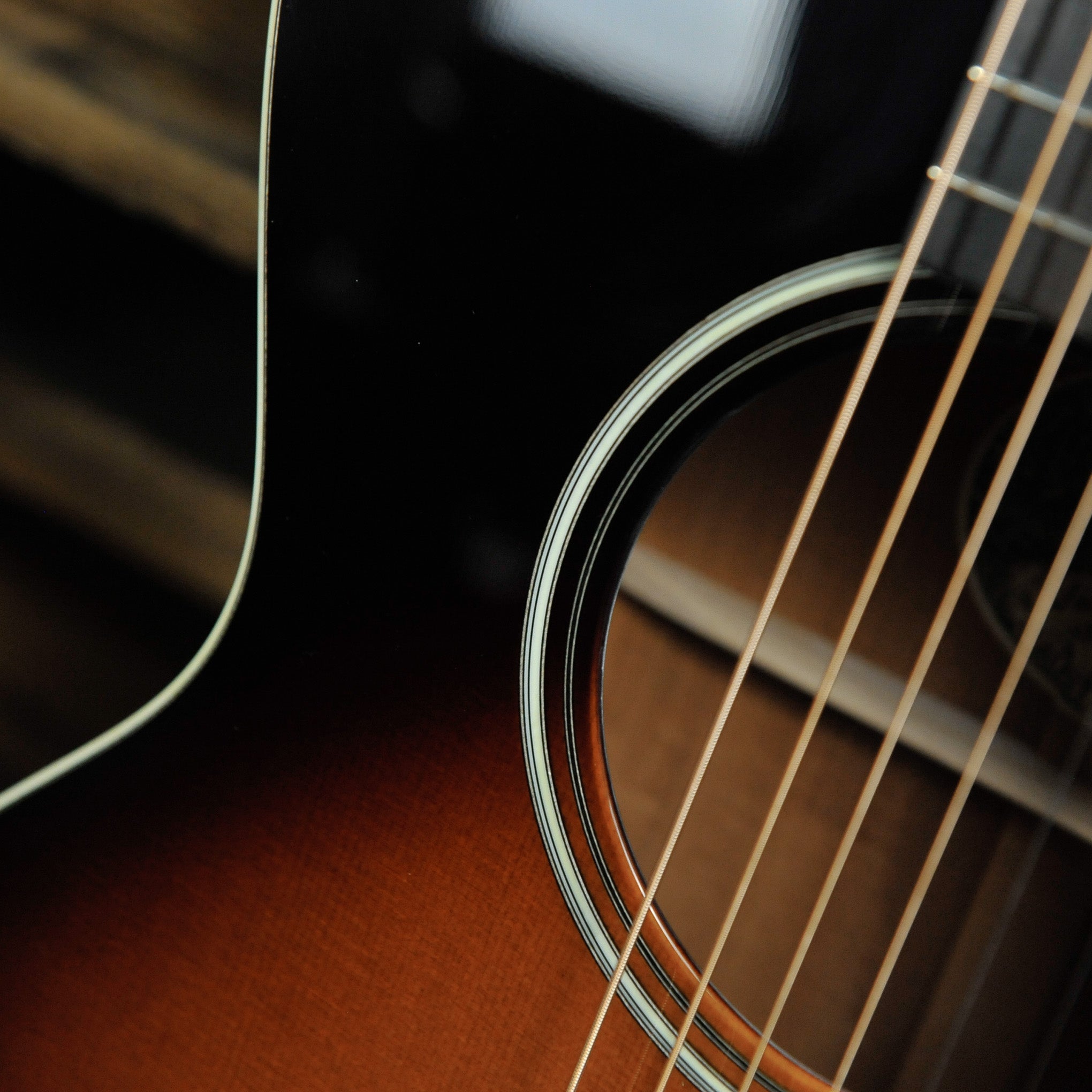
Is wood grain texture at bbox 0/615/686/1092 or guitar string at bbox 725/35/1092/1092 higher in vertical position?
guitar string at bbox 725/35/1092/1092

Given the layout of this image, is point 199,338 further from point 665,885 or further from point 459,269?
point 665,885

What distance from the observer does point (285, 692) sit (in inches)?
18.4

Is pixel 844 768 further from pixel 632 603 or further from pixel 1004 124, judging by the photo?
pixel 1004 124

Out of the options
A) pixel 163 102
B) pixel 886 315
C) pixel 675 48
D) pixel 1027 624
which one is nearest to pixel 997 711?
pixel 1027 624

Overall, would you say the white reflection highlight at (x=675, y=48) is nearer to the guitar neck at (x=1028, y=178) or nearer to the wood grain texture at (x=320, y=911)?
the guitar neck at (x=1028, y=178)

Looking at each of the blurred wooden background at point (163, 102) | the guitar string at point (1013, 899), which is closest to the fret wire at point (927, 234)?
the guitar string at point (1013, 899)

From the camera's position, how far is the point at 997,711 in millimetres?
384

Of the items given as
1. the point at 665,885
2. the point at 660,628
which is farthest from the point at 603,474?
the point at 665,885

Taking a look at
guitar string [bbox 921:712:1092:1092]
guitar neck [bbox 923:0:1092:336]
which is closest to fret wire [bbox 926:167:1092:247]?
guitar neck [bbox 923:0:1092:336]

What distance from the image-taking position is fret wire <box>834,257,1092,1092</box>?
1.10 ft

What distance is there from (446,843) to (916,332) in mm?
286

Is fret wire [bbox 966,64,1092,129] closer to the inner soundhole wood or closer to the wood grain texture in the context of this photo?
the inner soundhole wood

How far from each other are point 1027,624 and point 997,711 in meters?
0.04

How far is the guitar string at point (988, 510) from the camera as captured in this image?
32 cm
